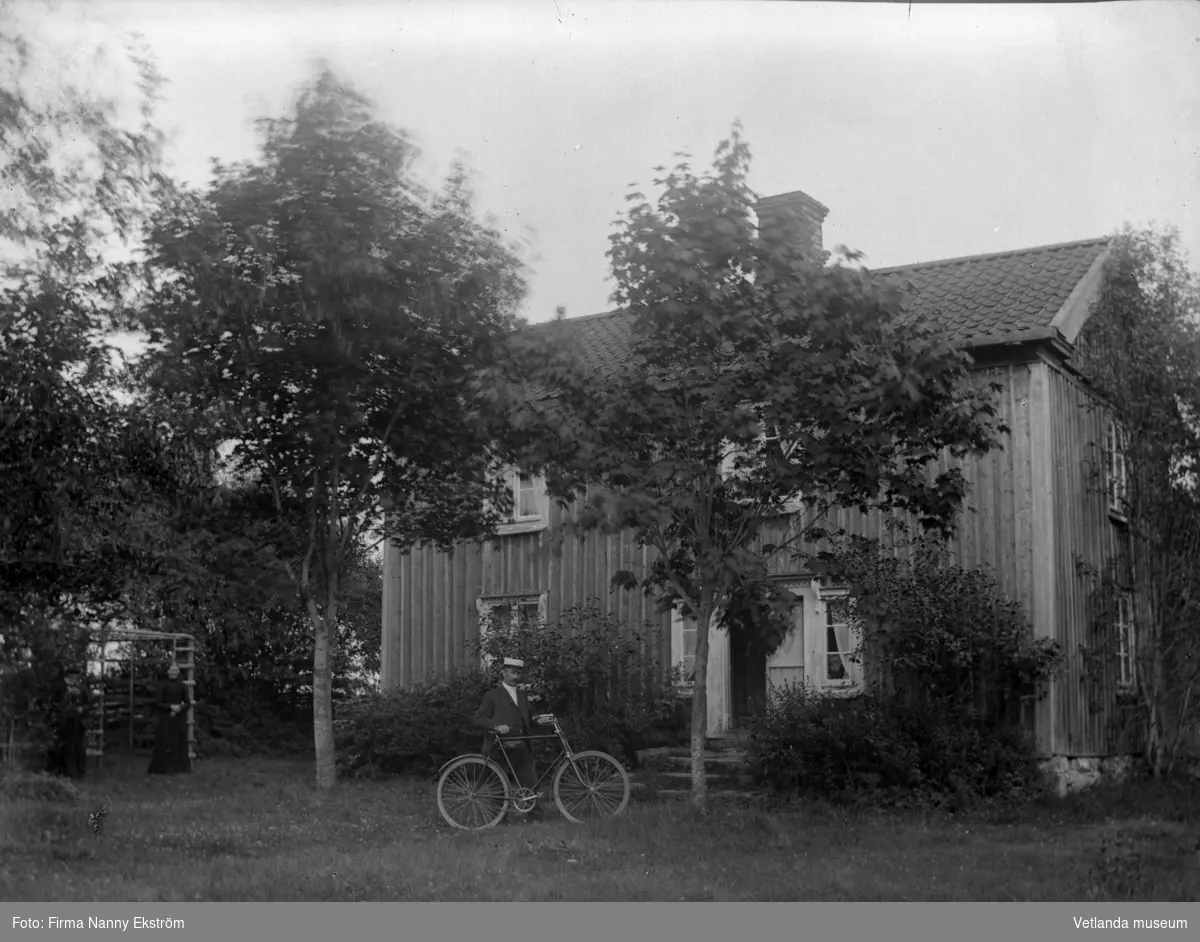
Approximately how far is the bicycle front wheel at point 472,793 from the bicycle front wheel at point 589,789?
1.76 ft

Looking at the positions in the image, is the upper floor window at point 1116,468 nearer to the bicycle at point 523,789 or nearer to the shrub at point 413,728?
the bicycle at point 523,789

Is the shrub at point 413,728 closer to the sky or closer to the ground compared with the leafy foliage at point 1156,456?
closer to the ground

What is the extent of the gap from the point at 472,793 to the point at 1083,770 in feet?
25.9

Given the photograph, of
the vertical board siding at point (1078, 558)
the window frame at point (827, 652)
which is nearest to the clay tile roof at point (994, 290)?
the vertical board siding at point (1078, 558)

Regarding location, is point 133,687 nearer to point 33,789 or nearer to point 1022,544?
point 33,789

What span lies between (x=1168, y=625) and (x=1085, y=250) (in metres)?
4.85

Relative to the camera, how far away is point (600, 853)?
36.0ft

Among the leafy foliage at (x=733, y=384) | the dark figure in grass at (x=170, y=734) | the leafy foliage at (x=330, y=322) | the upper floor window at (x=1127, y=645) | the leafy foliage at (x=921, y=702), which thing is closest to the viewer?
the leafy foliage at (x=733, y=384)

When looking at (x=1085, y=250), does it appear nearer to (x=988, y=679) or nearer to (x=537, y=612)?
(x=988, y=679)

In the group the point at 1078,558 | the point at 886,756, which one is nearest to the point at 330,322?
the point at 886,756

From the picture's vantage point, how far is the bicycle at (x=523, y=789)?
12602mm

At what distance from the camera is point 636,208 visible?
498 inches

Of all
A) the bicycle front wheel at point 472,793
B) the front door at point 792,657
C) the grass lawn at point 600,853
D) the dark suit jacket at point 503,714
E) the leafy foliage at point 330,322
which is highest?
the leafy foliage at point 330,322
